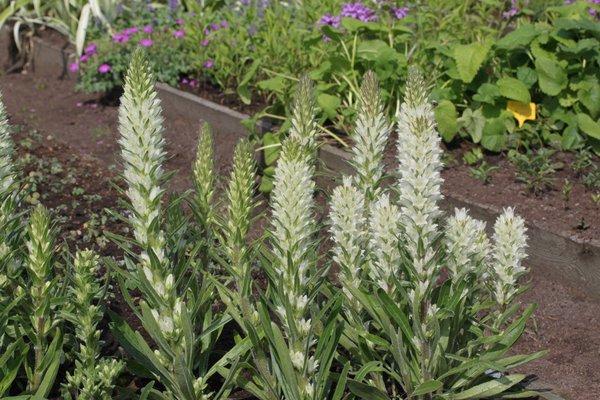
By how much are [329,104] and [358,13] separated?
1.03 m

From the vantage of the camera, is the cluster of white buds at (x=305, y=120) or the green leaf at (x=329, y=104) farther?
the green leaf at (x=329, y=104)

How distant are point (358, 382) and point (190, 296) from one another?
0.67 m

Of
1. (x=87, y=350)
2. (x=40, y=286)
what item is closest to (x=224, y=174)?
(x=87, y=350)

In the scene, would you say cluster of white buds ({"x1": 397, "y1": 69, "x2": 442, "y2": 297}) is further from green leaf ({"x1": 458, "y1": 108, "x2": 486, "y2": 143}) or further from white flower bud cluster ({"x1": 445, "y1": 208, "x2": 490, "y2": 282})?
green leaf ({"x1": 458, "y1": 108, "x2": 486, "y2": 143})

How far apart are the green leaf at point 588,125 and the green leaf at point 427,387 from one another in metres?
2.95

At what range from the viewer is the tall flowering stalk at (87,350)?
3.24 m

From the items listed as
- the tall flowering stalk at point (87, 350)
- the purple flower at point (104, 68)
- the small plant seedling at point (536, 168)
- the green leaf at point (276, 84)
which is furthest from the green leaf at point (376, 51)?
the tall flowering stalk at point (87, 350)

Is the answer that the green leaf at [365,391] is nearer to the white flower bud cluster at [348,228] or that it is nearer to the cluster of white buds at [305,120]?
the white flower bud cluster at [348,228]

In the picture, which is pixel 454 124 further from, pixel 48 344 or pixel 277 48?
pixel 48 344

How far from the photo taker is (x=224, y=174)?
662 centimetres

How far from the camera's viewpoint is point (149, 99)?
2.92 meters

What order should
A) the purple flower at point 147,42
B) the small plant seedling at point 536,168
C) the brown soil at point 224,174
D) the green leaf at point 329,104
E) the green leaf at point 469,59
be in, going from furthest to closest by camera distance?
the purple flower at point 147,42 → the green leaf at point 329,104 → the green leaf at point 469,59 → the small plant seedling at point 536,168 → the brown soil at point 224,174

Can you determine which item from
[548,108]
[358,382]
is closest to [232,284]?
[358,382]

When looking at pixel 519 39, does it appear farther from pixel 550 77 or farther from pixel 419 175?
pixel 419 175
